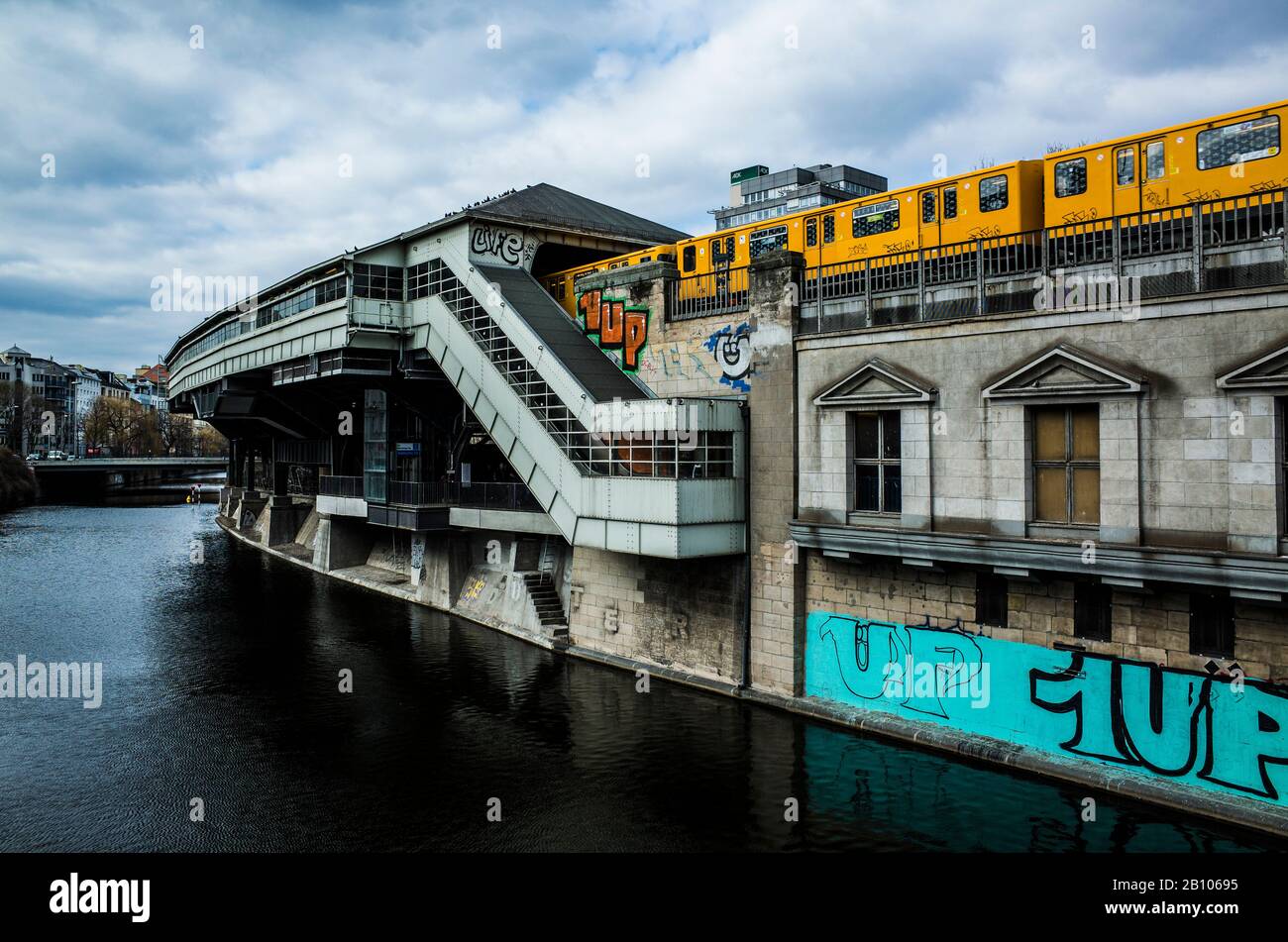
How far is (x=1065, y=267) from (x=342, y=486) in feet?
134

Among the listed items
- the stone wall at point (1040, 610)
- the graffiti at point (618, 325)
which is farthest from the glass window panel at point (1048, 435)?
the graffiti at point (618, 325)

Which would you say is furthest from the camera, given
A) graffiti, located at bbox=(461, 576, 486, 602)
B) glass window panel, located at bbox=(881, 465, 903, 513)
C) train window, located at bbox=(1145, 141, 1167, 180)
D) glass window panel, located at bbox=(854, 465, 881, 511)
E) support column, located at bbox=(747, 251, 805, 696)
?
graffiti, located at bbox=(461, 576, 486, 602)

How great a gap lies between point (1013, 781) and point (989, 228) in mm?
15440

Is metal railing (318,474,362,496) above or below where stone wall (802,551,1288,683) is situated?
above

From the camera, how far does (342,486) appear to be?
50.4m

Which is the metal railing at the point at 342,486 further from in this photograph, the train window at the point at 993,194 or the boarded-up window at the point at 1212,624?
the boarded-up window at the point at 1212,624

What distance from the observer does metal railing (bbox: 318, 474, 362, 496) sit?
161 ft

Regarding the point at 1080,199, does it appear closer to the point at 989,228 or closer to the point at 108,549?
the point at 989,228

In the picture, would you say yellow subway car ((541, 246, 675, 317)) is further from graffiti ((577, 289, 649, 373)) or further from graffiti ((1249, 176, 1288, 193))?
graffiti ((1249, 176, 1288, 193))

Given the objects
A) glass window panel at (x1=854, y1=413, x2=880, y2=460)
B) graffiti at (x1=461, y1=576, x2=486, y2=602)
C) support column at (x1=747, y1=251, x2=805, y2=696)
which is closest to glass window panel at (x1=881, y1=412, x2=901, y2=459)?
glass window panel at (x1=854, y1=413, x2=880, y2=460)

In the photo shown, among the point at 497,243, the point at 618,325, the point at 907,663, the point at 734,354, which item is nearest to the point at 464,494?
the point at 497,243

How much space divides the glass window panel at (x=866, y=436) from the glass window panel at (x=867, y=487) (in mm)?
363

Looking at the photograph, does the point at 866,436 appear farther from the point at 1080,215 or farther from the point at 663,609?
the point at 663,609

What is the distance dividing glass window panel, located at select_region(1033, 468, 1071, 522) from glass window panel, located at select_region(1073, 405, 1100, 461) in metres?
0.60
